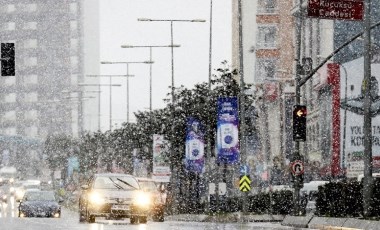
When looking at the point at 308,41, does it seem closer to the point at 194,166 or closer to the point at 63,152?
the point at 194,166

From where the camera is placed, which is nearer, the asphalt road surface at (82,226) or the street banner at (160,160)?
the asphalt road surface at (82,226)

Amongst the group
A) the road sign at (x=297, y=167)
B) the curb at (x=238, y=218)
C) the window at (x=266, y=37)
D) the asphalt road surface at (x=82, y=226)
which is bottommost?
the curb at (x=238, y=218)

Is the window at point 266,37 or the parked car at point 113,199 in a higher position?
the window at point 266,37

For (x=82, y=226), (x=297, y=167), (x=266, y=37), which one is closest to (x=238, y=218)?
(x=297, y=167)

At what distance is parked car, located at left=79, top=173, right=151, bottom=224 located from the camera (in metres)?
40.8

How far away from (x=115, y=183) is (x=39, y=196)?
16639 millimetres

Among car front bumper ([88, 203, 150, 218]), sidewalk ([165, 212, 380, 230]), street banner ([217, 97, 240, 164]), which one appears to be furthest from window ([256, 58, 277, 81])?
car front bumper ([88, 203, 150, 218])

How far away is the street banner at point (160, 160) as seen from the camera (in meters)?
68.9

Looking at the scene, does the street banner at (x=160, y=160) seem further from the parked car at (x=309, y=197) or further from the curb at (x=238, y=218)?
the curb at (x=238, y=218)

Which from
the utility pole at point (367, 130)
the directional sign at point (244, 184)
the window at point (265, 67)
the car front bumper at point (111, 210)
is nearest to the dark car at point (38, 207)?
the directional sign at point (244, 184)

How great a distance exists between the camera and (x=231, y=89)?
74.3 m

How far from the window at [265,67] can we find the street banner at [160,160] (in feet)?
114

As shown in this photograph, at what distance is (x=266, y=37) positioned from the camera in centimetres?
11312

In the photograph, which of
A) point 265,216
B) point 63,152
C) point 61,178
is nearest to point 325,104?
point 265,216
